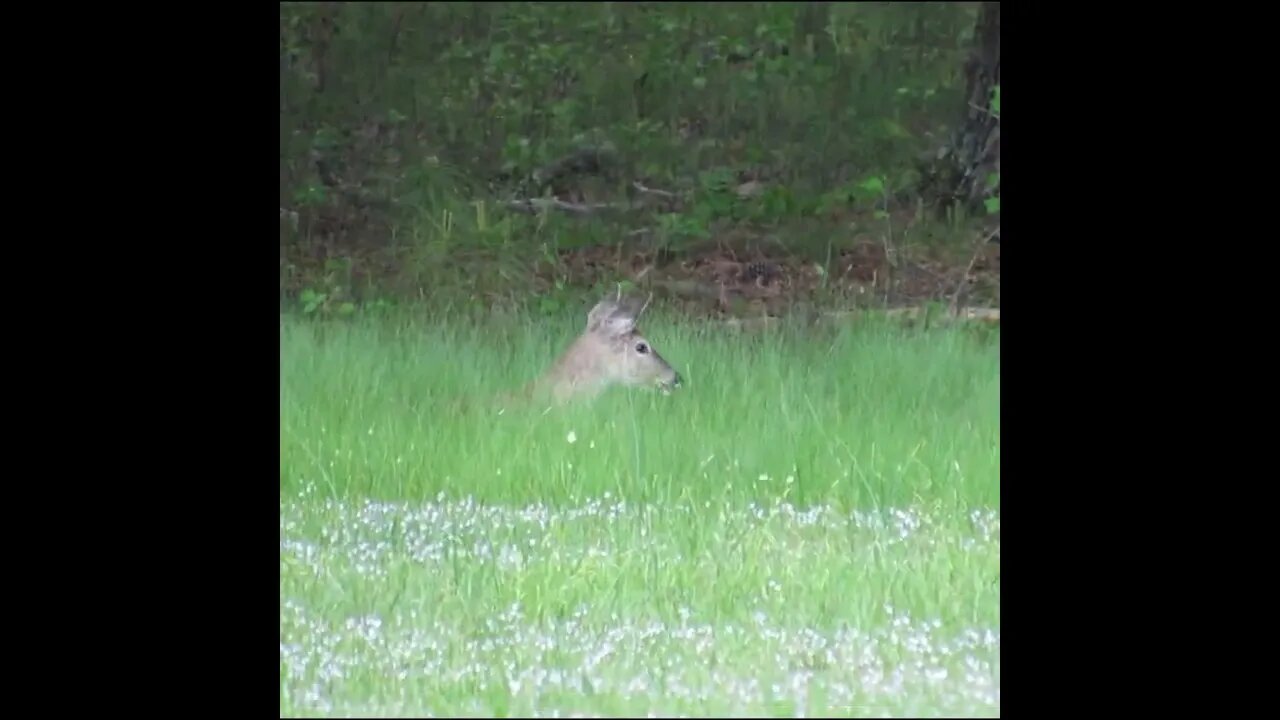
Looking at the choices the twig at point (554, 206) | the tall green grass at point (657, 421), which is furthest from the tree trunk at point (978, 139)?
the tall green grass at point (657, 421)

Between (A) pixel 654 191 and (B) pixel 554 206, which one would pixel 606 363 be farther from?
(A) pixel 654 191

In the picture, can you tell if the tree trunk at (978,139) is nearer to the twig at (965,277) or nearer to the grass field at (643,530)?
the twig at (965,277)

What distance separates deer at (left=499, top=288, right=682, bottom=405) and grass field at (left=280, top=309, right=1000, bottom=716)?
135mm

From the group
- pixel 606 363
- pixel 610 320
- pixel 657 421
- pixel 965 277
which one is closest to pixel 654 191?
pixel 965 277

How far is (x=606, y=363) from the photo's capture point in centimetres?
870

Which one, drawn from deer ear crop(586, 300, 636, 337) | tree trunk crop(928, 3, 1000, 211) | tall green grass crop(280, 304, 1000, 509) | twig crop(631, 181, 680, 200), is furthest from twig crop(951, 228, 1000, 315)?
deer ear crop(586, 300, 636, 337)

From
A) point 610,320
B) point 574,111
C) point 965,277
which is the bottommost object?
point 965,277

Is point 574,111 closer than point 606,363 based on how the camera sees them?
No

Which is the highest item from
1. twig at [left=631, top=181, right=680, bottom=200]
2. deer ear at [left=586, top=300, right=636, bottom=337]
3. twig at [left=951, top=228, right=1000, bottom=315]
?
deer ear at [left=586, top=300, right=636, bottom=337]

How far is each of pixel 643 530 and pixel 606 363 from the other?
88.3 inches

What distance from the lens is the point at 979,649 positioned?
18.1 ft

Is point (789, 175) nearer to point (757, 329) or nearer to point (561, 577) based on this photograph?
point (757, 329)

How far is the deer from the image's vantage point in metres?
8.38

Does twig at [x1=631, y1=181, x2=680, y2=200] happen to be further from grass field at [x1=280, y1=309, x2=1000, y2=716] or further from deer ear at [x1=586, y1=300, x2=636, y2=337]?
deer ear at [x1=586, y1=300, x2=636, y2=337]
